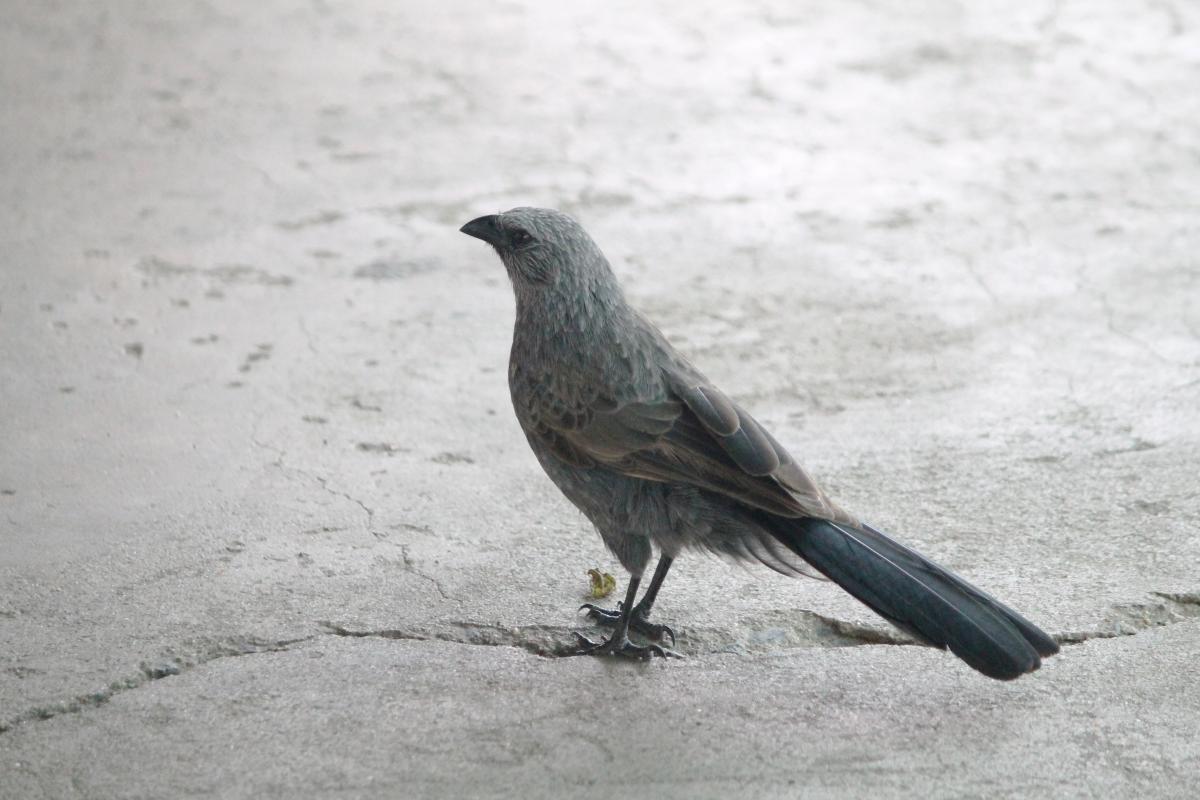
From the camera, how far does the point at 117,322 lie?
547cm

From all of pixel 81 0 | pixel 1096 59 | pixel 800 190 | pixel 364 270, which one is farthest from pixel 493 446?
pixel 81 0

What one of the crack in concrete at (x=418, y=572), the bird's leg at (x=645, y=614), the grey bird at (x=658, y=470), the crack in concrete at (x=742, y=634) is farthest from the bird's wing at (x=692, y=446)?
the crack in concrete at (x=418, y=572)

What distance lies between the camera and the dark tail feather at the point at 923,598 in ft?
10.5

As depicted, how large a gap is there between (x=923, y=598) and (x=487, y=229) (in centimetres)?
169

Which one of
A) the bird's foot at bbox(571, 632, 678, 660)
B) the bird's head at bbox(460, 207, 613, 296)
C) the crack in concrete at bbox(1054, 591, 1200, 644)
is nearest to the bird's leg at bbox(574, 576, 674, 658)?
the bird's foot at bbox(571, 632, 678, 660)

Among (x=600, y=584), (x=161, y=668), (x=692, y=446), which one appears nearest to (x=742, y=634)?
(x=600, y=584)

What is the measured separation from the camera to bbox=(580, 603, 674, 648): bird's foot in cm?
377

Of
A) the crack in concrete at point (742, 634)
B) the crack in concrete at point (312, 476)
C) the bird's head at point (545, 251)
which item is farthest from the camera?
the crack in concrete at point (312, 476)

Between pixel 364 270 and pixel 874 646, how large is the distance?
10.6 feet

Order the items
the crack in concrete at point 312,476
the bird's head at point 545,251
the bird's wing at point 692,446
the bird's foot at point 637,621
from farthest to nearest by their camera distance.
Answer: the crack in concrete at point 312,476
the bird's head at point 545,251
the bird's foot at point 637,621
the bird's wing at point 692,446

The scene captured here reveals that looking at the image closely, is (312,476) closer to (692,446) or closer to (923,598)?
(692,446)

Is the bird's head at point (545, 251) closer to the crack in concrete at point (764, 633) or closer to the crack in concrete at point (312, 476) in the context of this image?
the crack in concrete at point (312, 476)

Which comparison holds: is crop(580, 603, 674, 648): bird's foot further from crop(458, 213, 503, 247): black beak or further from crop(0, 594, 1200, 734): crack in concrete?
crop(458, 213, 503, 247): black beak

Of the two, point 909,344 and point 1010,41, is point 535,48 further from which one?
point 909,344
